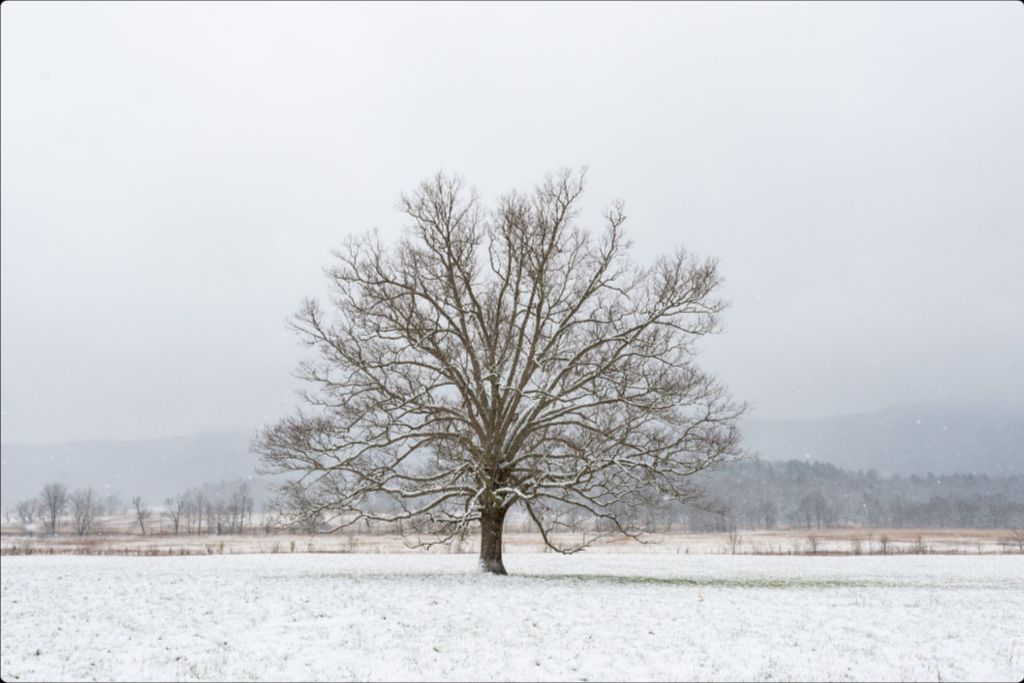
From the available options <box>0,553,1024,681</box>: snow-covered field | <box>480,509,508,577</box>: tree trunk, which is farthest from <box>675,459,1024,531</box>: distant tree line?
<box>480,509,508,577</box>: tree trunk

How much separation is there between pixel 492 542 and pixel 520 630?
952 cm

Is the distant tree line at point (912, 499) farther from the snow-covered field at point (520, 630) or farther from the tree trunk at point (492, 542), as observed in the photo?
the tree trunk at point (492, 542)

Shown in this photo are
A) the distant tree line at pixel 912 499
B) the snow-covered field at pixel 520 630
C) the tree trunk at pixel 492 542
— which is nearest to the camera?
the distant tree line at pixel 912 499

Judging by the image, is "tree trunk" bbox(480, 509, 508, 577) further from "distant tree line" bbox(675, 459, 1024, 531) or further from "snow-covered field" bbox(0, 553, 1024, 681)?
"distant tree line" bbox(675, 459, 1024, 531)

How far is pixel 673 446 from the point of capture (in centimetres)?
2095

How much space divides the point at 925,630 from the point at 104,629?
15052 millimetres

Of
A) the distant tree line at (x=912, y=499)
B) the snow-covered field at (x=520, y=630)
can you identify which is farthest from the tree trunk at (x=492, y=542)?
the distant tree line at (x=912, y=499)

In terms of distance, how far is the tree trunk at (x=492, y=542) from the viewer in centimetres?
2211

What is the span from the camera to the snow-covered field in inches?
414

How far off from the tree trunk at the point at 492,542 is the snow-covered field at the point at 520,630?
158 cm

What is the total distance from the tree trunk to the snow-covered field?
5.18ft

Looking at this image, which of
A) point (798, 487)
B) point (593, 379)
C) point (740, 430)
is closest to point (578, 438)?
point (593, 379)

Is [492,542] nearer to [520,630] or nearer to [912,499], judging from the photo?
[520,630]

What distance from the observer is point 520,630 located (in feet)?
42.4
